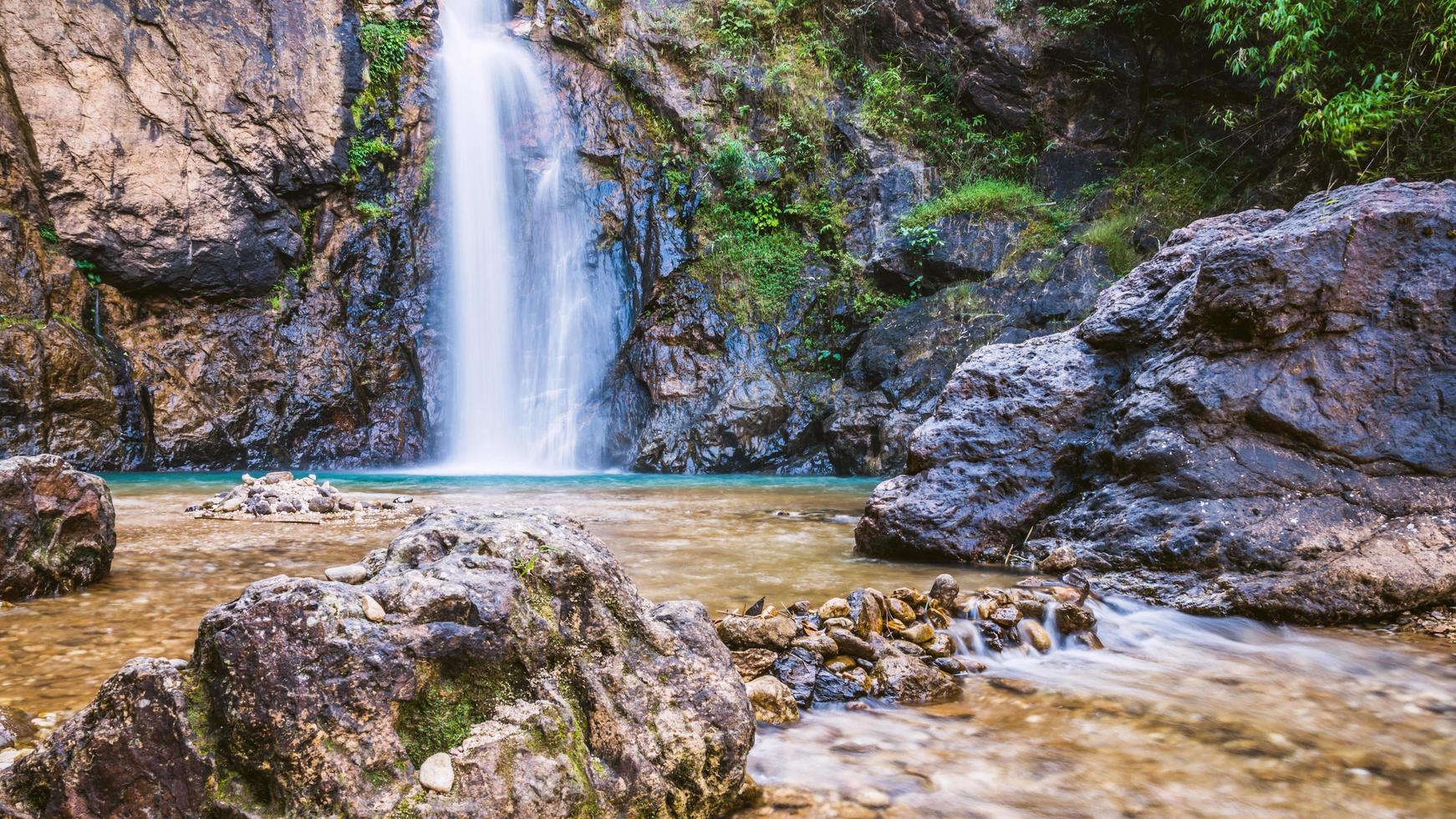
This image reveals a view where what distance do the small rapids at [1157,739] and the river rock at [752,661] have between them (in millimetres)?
267

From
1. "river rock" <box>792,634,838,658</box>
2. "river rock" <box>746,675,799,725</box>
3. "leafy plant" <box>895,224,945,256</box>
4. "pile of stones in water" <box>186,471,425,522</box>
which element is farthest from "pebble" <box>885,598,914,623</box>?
"leafy plant" <box>895,224,945,256</box>

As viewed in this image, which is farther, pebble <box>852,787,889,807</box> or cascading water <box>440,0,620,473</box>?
cascading water <box>440,0,620,473</box>

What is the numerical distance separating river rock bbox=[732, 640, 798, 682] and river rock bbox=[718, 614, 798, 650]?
0.05m

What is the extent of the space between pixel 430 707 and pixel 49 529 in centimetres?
345

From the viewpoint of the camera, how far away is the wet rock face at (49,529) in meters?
3.46

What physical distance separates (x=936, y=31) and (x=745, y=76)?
161 inches

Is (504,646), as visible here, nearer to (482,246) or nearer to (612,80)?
(482,246)

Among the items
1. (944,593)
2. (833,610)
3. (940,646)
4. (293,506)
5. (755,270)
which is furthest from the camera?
(755,270)

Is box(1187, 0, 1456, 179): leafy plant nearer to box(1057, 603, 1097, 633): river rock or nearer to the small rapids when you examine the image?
the small rapids

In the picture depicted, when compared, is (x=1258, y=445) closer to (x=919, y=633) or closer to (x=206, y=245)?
(x=919, y=633)

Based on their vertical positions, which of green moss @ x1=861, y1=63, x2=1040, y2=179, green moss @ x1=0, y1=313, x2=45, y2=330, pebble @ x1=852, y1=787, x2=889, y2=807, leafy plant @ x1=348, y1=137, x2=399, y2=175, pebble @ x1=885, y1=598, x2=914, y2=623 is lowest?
pebble @ x1=852, y1=787, x2=889, y2=807

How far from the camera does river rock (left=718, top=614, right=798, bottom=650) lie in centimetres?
283

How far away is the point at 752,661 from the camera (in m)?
2.71

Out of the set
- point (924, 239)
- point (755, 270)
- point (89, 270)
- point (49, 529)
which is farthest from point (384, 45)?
point (49, 529)
